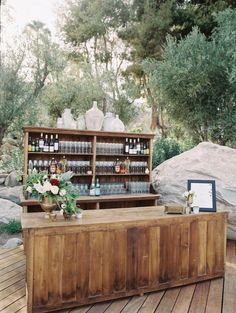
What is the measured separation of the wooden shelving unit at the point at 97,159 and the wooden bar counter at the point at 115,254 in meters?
1.54

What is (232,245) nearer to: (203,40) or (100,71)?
(203,40)

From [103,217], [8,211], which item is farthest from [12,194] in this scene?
[103,217]

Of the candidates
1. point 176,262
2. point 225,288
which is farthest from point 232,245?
point 176,262

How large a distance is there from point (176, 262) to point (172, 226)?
0.36 meters

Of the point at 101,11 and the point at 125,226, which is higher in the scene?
the point at 101,11

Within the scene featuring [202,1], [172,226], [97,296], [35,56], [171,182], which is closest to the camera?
[97,296]

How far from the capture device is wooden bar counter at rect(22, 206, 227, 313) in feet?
8.18

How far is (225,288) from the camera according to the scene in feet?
10.0

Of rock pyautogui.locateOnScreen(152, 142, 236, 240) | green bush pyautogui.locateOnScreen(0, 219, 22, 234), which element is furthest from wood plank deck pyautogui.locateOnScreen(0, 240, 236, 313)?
green bush pyautogui.locateOnScreen(0, 219, 22, 234)

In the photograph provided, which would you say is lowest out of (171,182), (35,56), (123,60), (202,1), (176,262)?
(176,262)

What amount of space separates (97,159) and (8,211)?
6.20ft

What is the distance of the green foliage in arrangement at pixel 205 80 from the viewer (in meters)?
6.69

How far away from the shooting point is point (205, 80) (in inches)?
264

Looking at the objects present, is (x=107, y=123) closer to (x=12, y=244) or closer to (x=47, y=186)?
(x=12, y=244)
